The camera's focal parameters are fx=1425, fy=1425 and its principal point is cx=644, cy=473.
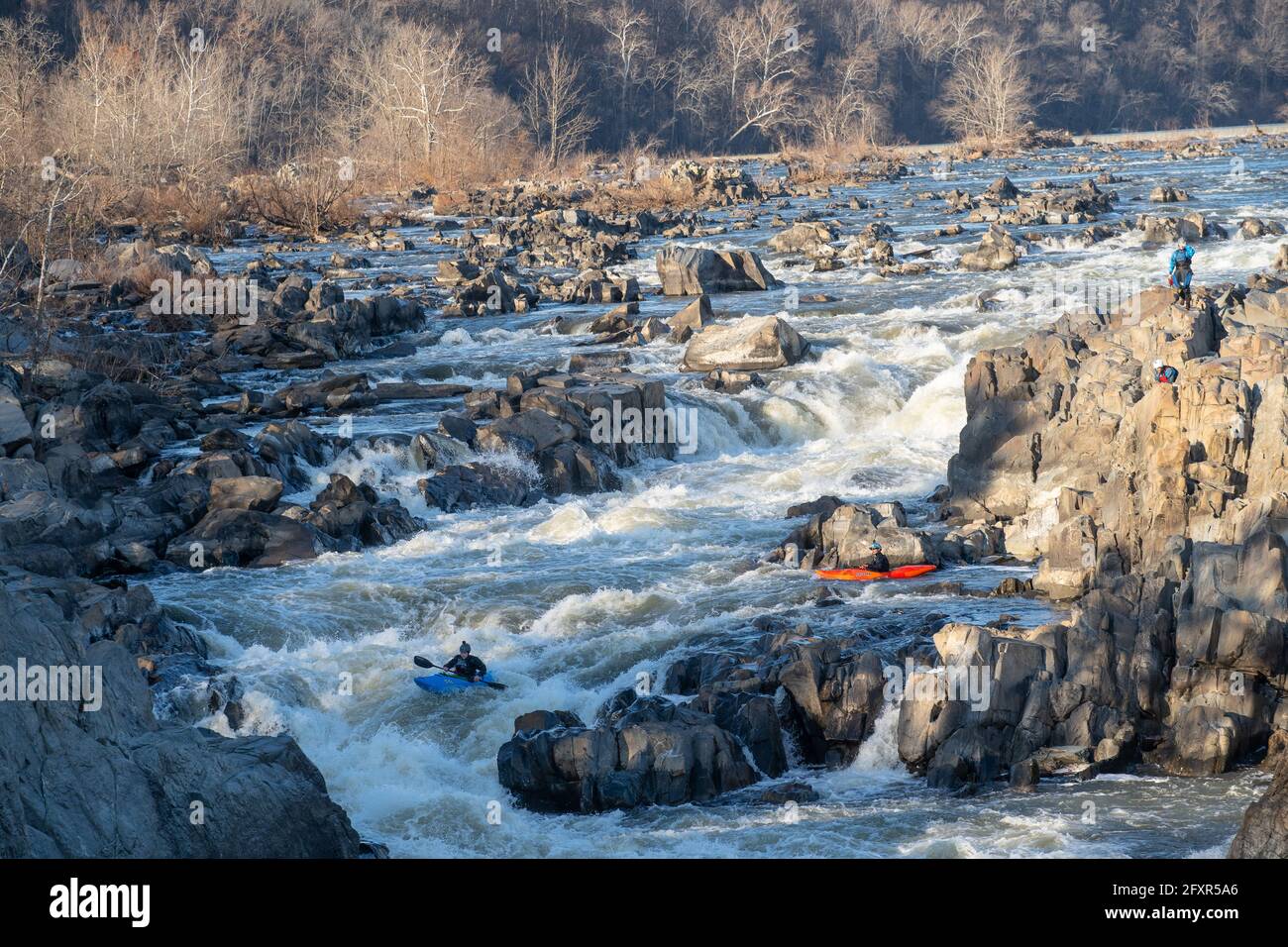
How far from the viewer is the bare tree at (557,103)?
230ft

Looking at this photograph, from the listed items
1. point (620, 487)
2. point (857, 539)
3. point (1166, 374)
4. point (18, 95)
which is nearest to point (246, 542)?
point (620, 487)

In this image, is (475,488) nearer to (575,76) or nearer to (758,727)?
(758,727)

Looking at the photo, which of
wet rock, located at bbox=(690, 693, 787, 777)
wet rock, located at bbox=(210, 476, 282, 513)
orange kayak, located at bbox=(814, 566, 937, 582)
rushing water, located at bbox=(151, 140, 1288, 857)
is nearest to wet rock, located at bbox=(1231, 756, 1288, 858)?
rushing water, located at bbox=(151, 140, 1288, 857)

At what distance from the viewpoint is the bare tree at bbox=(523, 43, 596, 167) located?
70.1 metres

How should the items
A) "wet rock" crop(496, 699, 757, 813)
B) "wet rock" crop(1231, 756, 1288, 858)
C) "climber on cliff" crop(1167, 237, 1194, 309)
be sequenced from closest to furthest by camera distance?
"wet rock" crop(1231, 756, 1288, 858)
"wet rock" crop(496, 699, 757, 813)
"climber on cliff" crop(1167, 237, 1194, 309)

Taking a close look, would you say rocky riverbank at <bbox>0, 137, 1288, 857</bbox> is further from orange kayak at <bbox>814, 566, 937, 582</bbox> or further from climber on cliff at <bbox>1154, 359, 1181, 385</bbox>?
orange kayak at <bbox>814, 566, 937, 582</bbox>

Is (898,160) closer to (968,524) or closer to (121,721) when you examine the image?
(968,524)

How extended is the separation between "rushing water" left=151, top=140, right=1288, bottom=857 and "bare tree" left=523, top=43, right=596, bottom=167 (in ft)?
135

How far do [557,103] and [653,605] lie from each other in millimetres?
56722

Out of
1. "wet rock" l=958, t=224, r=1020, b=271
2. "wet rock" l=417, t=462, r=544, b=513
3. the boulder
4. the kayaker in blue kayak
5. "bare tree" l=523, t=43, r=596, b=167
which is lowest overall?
the kayaker in blue kayak

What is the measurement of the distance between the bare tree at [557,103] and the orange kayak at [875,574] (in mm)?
53388

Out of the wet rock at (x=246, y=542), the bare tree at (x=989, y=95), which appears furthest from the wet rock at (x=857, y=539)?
the bare tree at (x=989, y=95)
